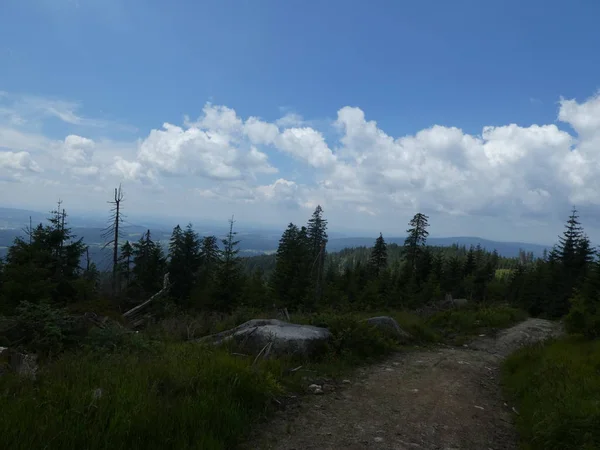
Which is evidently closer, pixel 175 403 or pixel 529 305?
pixel 175 403

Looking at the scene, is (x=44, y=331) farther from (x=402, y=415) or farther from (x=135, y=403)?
(x=402, y=415)

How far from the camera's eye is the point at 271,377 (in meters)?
5.72

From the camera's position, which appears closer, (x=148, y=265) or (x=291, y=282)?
(x=291, y=282)

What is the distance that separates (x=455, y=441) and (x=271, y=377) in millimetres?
2816

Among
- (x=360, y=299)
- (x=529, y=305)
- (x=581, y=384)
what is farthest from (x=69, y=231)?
(x=529, y=305)

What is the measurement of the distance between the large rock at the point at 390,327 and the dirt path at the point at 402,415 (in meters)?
2.33

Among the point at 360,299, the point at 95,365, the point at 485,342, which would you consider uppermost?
the point at 95,365

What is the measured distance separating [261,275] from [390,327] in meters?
31.0

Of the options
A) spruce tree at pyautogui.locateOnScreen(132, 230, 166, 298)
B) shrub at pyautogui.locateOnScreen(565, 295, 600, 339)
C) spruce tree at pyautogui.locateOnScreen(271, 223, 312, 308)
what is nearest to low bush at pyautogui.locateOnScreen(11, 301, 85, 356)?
shrub at pyautogui.locateOnScreen(565, 295, 600, 339)

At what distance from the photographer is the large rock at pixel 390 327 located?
35.4 ft

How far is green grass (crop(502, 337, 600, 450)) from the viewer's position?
13.4 feet

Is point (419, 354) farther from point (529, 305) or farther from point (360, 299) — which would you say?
point (529, 305)

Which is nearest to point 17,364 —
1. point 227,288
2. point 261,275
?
point 227,288

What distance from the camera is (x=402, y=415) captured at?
5316 mm
